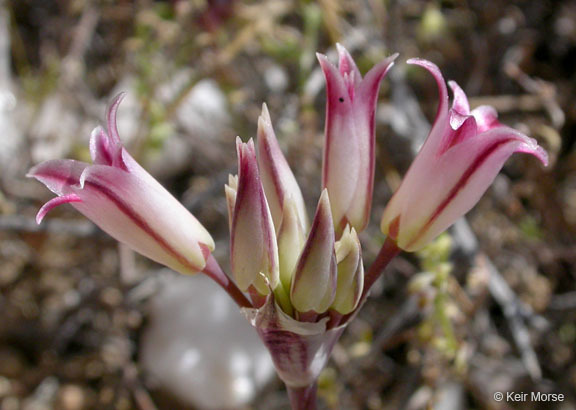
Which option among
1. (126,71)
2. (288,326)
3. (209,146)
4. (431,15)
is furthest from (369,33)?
(288,326)

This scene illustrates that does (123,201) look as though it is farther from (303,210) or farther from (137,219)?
(303,210)

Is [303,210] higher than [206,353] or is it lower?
higher

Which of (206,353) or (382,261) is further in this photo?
(206,353)

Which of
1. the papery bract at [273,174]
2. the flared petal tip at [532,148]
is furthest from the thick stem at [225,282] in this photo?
the flared petal tip at [532,148]
